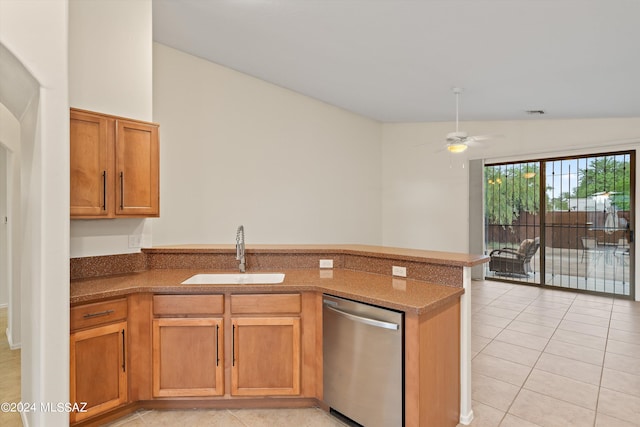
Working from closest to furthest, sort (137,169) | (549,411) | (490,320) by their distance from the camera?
(549,411) → (137,169) → (490,320)

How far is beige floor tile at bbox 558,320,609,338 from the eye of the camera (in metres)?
3.70

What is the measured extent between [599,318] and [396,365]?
3.97 m

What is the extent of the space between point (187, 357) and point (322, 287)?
3.36 ft

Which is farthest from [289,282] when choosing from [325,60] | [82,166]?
[325,60]

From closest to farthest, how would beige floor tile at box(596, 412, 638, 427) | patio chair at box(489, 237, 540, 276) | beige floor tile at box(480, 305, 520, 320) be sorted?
beige floor tile at box(596, 412, 638, 427) → beige floor tile at box(480, 305, 520, 320) → patio chair at box(489, 237, 540, 276)

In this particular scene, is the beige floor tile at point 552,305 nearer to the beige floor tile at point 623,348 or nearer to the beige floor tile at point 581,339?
the beige floor tile at point 581,339

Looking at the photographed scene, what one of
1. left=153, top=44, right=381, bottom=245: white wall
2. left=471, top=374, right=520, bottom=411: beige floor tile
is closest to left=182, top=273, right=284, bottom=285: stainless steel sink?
left=153, top=44, right=381, bottom=245: white wall

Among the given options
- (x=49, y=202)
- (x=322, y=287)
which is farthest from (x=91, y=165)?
(x=322, y=287)

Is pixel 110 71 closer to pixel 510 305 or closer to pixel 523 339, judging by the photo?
pixel 523 339

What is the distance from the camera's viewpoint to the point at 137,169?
254 centimetres

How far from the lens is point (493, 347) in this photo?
132 inches

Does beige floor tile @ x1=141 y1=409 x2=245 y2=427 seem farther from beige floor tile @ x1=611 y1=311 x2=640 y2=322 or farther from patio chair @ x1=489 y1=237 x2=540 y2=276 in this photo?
patio chair @ x1=489 y1=237 x2=540 y2=276

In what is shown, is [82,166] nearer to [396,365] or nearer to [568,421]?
[396,365]

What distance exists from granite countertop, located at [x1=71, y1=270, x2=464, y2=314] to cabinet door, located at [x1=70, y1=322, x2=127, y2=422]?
0.76ft
